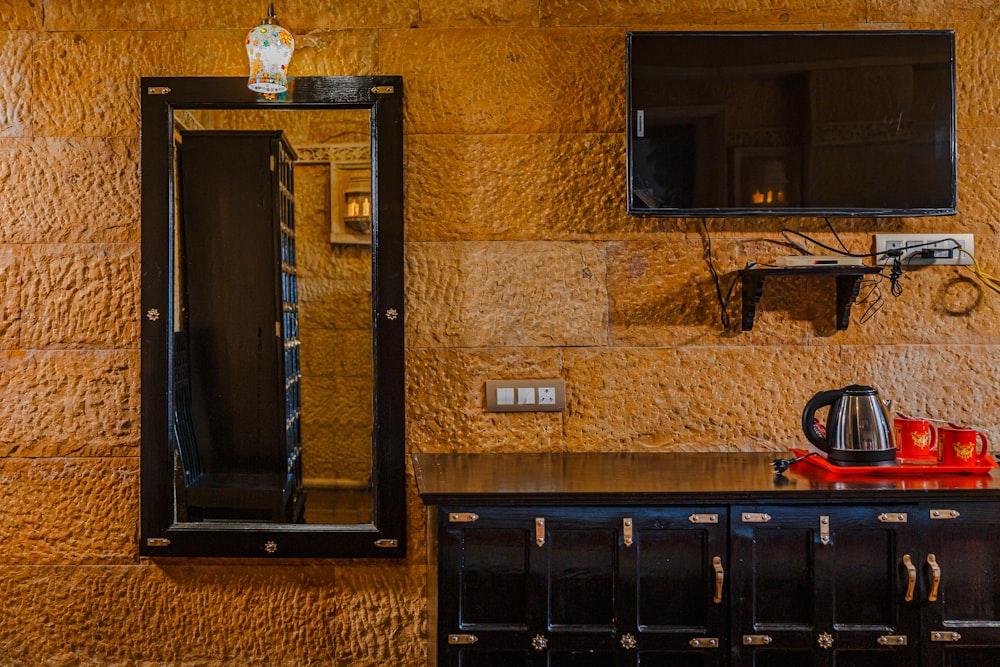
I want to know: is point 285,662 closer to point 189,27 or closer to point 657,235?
point 657,235

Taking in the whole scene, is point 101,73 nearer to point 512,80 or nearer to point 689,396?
point 512,80

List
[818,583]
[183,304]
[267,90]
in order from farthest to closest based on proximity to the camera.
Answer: [183,304], [267,90], [818,583]

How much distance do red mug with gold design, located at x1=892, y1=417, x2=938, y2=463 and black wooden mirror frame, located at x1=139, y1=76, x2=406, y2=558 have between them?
1475 mm

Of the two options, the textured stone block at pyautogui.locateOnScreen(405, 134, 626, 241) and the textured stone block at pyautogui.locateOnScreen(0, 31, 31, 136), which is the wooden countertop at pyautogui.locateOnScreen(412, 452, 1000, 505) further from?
the textured stone block at pyautogui.locateOnScreen(0, 31, 31, 136)

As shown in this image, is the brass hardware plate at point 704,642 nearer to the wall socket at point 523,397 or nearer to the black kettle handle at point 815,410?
the black kettle handle at point 815,410

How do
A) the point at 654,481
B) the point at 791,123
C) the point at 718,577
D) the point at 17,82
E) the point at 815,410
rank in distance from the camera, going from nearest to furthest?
the point at 718,577
the point at 654,481
the point at 815,410
the point at 791,123
the point at 17,82

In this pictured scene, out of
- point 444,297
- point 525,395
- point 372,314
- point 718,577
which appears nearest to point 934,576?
point 718,577

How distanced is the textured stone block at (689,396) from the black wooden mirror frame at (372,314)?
0.57m

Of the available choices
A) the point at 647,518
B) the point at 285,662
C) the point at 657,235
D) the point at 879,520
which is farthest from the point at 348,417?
the point at 879,520

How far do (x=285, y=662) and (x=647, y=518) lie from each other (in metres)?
1.29

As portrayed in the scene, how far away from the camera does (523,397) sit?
7.30 feet

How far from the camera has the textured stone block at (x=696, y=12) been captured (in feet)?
7.32

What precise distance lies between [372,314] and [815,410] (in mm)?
1333

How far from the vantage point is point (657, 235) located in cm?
225
